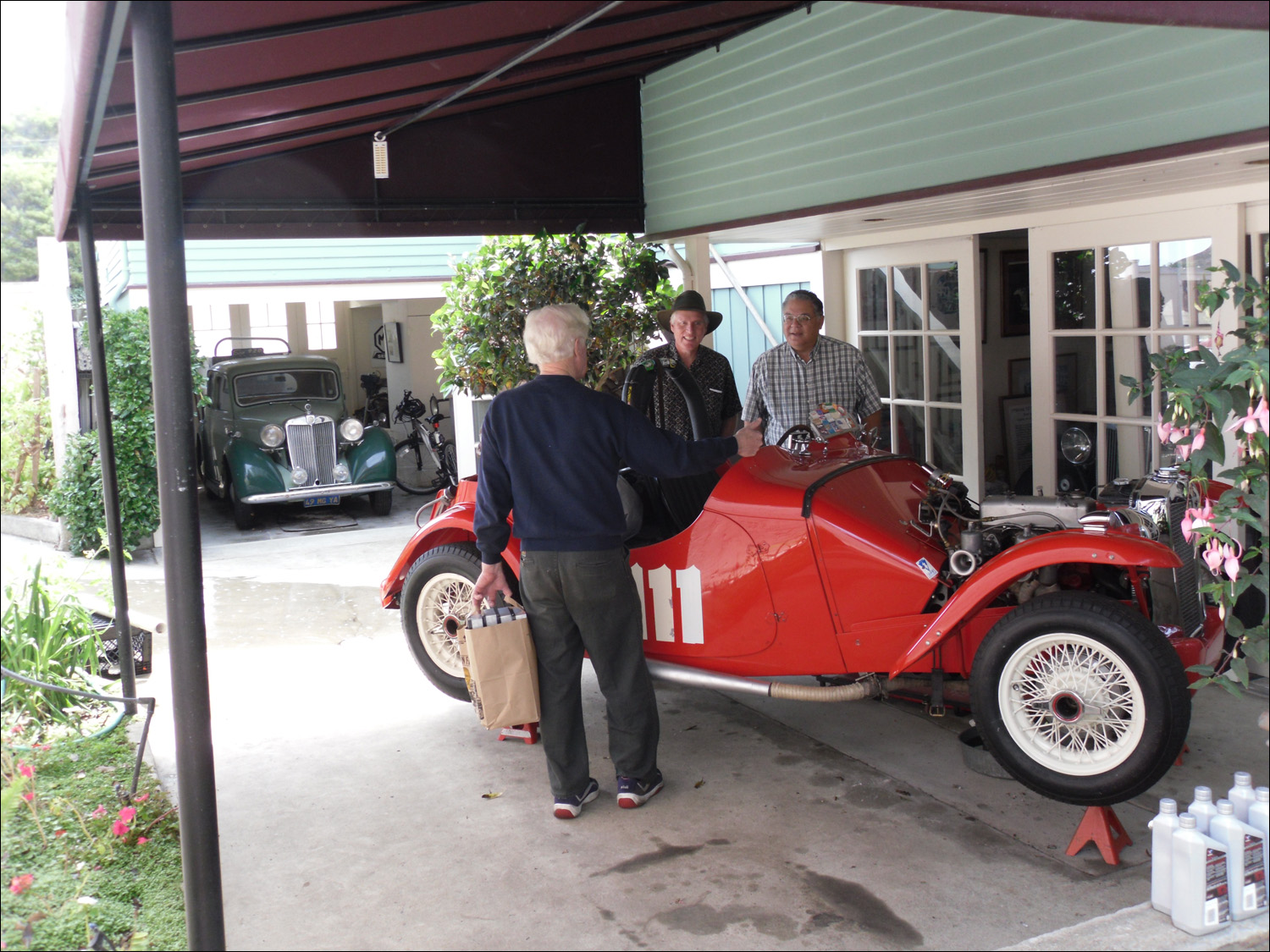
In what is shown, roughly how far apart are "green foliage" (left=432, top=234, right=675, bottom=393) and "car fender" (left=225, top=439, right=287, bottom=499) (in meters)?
4.32

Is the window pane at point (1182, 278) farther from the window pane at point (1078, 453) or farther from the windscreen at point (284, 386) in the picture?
the windscreen at point (284, 386)

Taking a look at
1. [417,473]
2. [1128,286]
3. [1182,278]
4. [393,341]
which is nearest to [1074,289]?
[1128,286]

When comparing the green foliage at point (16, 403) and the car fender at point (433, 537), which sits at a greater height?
→ the green foliage at point (16, 403)

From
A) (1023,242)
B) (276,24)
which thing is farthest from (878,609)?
(1023,242)

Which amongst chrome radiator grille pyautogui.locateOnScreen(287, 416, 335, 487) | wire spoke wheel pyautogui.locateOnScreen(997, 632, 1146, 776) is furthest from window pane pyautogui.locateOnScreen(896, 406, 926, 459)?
chrome radiator grille pyautogui.locateOnScreen(287, 416, 335, 487)

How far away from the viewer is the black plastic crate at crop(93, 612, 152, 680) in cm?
532

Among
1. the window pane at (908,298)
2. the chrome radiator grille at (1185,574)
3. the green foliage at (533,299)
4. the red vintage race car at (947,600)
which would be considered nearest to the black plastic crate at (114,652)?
the red vintage race car at (947,600)

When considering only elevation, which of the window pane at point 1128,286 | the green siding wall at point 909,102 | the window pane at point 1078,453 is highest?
the green siding wall at point 909,102

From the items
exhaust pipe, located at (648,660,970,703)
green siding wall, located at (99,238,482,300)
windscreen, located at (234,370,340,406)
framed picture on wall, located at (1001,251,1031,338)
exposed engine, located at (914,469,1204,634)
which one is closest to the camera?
exposed engine, located at (914,469,1204,634)

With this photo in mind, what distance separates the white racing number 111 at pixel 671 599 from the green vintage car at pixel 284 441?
275 inches

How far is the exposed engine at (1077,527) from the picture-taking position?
3711mm

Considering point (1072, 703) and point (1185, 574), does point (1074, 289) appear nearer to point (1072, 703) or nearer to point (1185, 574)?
point (1185, 574)

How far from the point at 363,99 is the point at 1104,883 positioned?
413 centimetres

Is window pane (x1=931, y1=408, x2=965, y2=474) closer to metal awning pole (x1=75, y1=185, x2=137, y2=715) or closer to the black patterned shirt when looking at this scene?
the black patterned shirt
